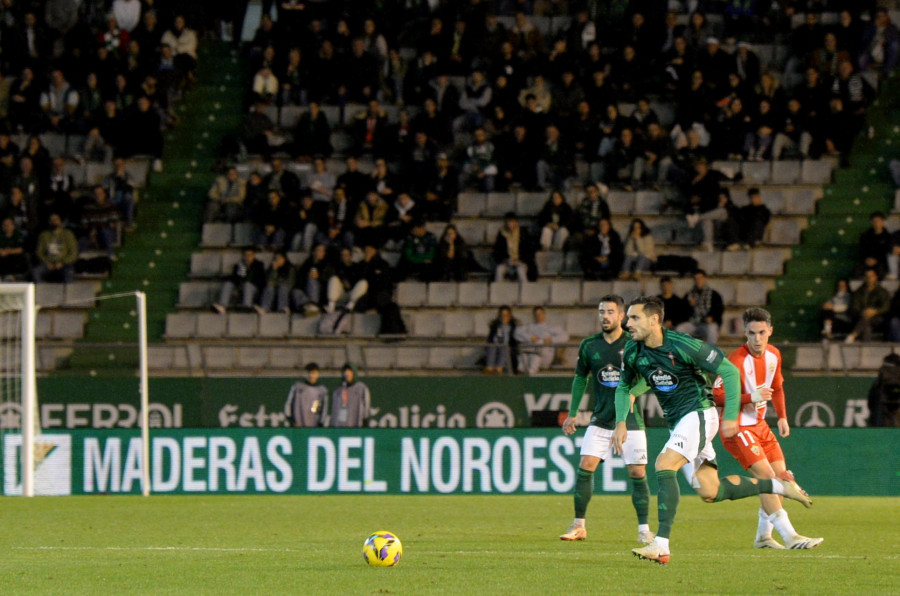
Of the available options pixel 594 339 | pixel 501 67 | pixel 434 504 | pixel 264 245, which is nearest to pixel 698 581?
pixel 594 339

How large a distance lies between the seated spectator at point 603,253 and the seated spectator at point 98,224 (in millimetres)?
8740

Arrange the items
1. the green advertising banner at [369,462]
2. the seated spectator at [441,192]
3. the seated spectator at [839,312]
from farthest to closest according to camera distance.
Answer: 1. the seated spectator at [441,192]
2. the seated spectator at [839,312]
3. the green advertising banner at [369,462]

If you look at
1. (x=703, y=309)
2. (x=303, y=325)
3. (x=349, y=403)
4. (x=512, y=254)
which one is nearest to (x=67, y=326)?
(x=303, y=325)

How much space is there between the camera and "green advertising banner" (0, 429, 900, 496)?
19031 millimetres

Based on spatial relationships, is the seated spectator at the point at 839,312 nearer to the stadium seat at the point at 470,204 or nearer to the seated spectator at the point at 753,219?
the seated spectator at the point at 753,219

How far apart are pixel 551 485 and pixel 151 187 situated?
11.7 metres

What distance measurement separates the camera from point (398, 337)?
22.1 m

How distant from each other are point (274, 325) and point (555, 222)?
5.15 meters

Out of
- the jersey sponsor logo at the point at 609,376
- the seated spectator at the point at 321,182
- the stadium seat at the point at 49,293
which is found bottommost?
the jersey sponsor logo at the point at 609,376

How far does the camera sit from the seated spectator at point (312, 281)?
75.0 ft

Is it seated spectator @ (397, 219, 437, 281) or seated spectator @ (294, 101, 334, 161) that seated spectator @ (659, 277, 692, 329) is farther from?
seated spectator @ (294, 101, 334, 161)

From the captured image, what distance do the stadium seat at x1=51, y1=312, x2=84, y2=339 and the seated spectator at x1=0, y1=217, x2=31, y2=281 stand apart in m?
1.13

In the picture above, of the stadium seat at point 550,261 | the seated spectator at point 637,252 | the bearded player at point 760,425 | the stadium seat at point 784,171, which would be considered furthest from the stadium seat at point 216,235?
the bearded player at point 760,425

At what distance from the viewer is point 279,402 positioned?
20391 millimetres
